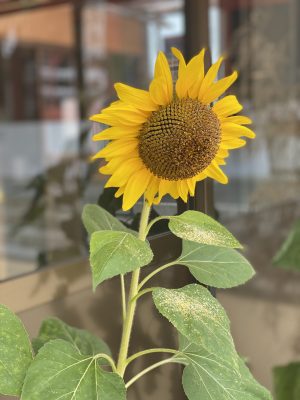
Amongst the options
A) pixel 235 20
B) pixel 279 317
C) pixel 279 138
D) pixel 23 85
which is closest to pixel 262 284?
pixel 279 317

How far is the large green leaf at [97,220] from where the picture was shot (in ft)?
2.26

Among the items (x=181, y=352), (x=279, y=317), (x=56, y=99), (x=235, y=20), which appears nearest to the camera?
(x=181, y=352)

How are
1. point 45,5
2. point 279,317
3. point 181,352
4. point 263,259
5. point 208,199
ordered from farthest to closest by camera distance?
point 45,5, point 263,259, point 279,317, point 208,199, point 181,352

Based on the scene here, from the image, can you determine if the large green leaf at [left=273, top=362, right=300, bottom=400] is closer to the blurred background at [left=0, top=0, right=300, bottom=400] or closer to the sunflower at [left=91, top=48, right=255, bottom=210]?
the blurred background at [left=0, top=0, right=300, bottom=400]

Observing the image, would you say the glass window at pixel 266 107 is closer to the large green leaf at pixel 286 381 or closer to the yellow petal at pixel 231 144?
the large green leaf at pixel 286 381

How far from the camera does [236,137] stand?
61 centimetres

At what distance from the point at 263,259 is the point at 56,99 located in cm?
398

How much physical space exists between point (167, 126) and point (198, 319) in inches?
6.5

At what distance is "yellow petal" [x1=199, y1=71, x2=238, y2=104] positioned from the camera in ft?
1.90

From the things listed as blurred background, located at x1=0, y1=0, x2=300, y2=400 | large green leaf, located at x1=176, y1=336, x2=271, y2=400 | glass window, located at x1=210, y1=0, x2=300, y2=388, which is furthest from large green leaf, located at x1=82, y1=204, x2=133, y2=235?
glass window, located at x1=210, y1=0, x2=300, y2=388

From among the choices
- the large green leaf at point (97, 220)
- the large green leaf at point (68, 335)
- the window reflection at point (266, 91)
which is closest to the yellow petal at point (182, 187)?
the large green leaf at point (97, 220)

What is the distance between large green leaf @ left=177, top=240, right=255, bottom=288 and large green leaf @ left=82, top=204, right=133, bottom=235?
2.9 inches

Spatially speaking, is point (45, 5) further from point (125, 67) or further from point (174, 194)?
point (174, 194)

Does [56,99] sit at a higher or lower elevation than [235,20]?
lower
